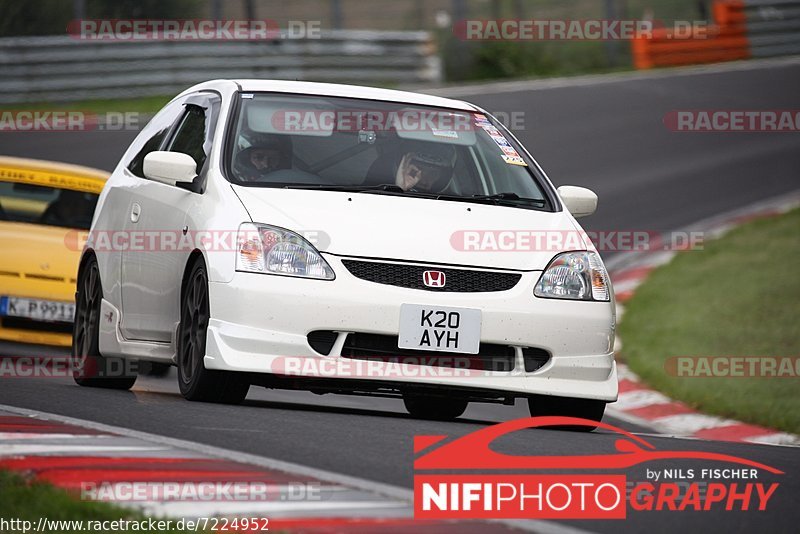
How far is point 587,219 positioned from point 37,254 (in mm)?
7917

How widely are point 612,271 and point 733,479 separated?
9.60 meters

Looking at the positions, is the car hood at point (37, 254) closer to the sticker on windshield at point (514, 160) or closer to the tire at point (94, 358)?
the tire at point (94, 358)

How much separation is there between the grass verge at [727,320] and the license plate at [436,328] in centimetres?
345

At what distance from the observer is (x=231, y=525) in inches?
173

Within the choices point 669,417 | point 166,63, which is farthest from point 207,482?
point 166,63

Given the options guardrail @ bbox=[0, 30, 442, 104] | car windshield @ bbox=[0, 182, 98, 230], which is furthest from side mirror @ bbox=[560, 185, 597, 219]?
guardrail @ bbox=[0, 30, 442, 104]

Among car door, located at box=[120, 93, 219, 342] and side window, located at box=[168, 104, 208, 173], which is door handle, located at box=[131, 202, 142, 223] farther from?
side window, located at box=[168, 104, 208, 173]

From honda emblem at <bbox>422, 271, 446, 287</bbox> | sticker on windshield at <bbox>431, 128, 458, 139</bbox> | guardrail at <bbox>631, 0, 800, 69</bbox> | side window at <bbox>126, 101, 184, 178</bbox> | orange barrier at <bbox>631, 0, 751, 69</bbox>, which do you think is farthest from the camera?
guardrail at <bbox>631, 0, 800, 69</bbox>

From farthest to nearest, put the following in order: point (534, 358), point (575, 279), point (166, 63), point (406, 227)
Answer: point (166, 63), point (575, 279), point (534, 358), point (406, 227)

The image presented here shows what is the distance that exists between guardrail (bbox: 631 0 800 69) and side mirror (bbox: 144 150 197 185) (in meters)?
20.6

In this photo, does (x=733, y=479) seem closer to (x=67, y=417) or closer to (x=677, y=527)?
(x=677, y=527)

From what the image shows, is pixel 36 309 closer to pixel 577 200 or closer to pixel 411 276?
pixel 577 200

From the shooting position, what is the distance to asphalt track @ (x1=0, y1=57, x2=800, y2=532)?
582 cm

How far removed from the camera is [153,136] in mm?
9172
